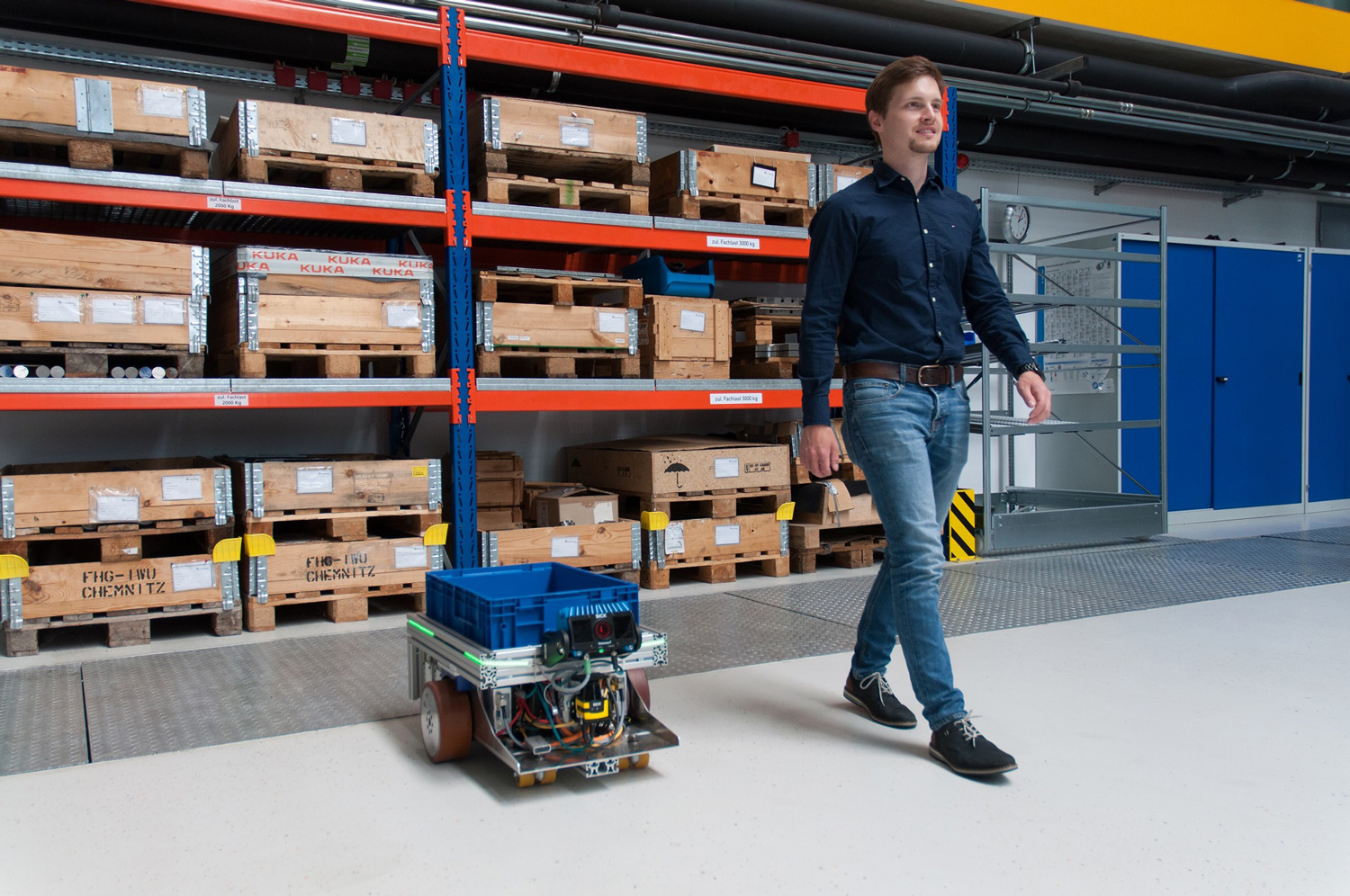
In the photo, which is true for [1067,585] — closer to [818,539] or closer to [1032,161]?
[818,539]

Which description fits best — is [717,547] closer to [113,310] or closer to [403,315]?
[403,315]

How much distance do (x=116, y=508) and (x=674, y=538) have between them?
2.92m

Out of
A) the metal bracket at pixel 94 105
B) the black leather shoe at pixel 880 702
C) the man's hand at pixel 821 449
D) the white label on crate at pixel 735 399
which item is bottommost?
the black leather shoe at pixel 880 702

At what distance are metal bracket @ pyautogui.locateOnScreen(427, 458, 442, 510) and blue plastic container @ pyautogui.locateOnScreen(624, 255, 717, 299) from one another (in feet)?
5.59

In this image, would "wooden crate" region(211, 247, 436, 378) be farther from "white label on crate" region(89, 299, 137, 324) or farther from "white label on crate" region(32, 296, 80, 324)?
"white label on crate" region(32, 296, 80, 324)

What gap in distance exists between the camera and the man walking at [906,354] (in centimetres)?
281

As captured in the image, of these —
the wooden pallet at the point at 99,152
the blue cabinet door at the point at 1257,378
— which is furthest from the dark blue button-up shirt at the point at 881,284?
the blue cabinet door at the point at 1257,378

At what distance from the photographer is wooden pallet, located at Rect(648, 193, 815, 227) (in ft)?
19.3

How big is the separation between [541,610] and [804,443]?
36.0 inches

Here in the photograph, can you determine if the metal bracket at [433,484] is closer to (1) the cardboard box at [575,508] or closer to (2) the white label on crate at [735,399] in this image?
(1) the cardboard box at [575,508]

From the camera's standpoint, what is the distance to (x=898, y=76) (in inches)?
114

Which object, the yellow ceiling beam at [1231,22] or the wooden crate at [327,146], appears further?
the yellow ceiling beam at [1231,22]

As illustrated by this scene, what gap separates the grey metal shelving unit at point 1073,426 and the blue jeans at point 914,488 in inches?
150

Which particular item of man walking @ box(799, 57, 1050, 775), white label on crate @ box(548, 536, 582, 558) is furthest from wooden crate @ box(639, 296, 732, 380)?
man walking @ box(799, 57, 1050, 775)
